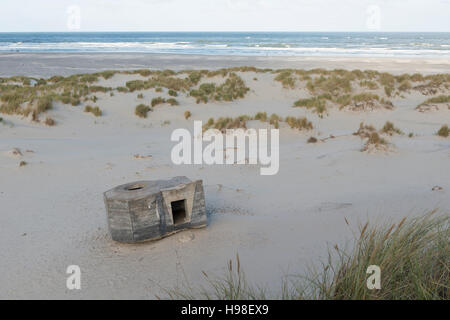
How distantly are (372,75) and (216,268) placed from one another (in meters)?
20.8

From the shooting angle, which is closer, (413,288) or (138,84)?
(413,288)

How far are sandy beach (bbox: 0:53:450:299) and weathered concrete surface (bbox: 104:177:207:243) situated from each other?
14 centimetres

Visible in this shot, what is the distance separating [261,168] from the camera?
7418 millimetres

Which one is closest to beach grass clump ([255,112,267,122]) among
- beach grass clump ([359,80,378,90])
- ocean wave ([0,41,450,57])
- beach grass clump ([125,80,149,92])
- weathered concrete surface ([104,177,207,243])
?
beach grass clump ([125,80,149,92])

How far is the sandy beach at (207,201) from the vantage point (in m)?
3.86

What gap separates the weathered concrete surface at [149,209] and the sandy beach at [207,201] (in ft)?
0.47

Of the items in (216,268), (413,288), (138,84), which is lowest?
(216,268)

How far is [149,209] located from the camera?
4.21 meters

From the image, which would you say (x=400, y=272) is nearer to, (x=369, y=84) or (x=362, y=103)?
(x=362, y=103)

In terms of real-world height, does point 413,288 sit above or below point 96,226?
above

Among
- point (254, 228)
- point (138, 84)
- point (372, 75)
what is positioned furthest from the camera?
point (372, 75)
